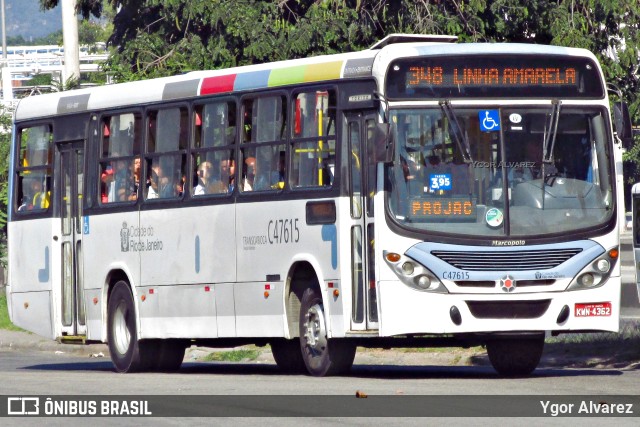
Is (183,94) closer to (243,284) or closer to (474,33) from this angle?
(243,284)

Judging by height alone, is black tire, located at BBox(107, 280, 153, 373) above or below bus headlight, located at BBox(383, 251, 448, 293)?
below

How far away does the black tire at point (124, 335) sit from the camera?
18.5m

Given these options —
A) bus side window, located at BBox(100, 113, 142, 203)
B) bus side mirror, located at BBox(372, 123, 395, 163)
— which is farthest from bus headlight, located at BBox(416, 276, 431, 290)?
bus side window, located at BBox(100, 113, 142, 203)

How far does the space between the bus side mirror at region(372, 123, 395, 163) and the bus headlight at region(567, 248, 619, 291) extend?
2.08 m

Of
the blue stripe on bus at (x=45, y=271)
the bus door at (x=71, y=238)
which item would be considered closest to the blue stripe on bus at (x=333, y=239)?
the bus door at (x=71, y=238)

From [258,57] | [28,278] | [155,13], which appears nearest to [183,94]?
[28,278]

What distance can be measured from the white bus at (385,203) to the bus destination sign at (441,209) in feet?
0.04

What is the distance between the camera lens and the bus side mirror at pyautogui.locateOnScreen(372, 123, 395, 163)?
14258 millimetres

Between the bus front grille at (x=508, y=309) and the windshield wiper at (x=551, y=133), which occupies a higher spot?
the windshield wiper at (x=551, y=133)

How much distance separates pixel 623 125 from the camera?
49.3 feet

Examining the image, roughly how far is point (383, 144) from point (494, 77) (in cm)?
143

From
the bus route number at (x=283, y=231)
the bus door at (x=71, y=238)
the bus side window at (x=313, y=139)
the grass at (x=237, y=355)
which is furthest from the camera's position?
the grass at (x=237, y=355)

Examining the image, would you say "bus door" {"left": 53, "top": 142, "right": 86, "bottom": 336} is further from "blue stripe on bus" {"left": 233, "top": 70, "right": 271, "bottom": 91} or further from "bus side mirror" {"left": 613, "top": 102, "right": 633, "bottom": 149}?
"bus side mirror" {"left": 613, "top": 102, "right": 633, "bottom": 149}

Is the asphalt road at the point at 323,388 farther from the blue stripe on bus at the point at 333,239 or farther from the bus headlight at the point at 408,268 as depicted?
the blue stripe on bus at the point at 333,239
